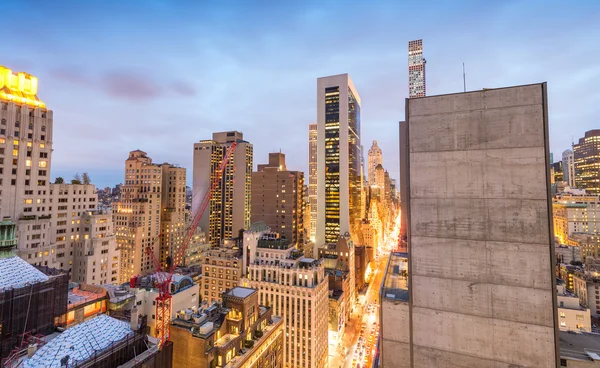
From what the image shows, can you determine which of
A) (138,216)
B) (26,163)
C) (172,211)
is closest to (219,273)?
(26,163)

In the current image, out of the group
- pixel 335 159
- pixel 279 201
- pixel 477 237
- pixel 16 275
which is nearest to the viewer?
pixel 477 237

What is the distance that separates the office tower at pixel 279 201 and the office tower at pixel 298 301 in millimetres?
59535

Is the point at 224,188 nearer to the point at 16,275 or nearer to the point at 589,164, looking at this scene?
the point at 16,275

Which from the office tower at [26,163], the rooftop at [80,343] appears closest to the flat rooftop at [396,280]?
the rooftop at [80,343]

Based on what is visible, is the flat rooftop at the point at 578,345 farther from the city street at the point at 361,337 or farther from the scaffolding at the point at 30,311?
the scaffolding at the point at 30,311

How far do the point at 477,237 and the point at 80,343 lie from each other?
35.0m

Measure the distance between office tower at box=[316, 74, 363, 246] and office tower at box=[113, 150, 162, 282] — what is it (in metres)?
81.7

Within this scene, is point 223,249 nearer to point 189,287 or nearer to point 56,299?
point 189,287

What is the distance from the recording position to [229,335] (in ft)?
139

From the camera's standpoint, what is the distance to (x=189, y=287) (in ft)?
183

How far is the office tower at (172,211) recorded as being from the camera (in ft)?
396

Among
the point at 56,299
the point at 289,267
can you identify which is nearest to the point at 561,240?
the point at 289,267

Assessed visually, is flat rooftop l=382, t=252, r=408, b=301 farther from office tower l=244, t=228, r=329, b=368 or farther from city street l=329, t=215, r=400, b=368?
city street l=329, t=215, r=400, b=368

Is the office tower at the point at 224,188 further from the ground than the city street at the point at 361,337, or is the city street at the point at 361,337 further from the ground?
the office tower at the point at 224,188
